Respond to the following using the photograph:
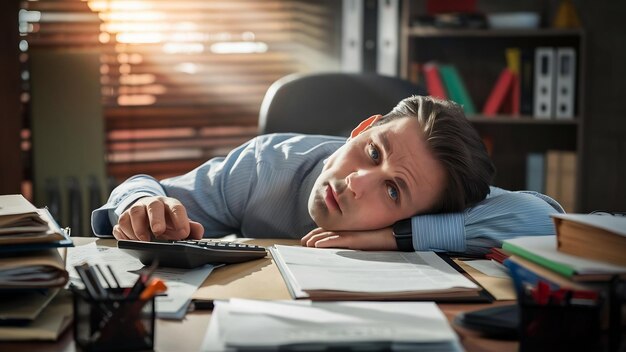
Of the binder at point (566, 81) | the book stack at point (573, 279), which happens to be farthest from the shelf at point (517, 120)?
the book stack at point (573, 279)

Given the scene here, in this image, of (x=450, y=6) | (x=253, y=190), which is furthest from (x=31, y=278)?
(x=450, y=6)

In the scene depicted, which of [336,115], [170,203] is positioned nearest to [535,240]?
[170,203]

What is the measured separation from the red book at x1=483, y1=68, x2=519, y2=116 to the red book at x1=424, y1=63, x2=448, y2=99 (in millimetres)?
214

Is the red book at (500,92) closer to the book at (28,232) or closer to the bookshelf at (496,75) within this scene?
the bookshelf at (496,75)

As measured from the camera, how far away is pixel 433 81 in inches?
155

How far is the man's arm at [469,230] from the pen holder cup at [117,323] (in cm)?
55

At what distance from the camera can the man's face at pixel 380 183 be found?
1.33 m

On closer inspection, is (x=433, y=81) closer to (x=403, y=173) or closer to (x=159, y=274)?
(x=403, y=173)

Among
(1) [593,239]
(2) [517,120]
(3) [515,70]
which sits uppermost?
(3) [515,70]

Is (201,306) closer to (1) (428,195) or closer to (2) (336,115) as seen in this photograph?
(1) (428,195)

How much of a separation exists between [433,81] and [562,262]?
3096 millimetres

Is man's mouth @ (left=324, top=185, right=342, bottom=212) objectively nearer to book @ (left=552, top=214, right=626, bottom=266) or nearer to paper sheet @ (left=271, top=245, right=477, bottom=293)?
paper sheet @ (left=271, top=245, right=477, bottom=293)

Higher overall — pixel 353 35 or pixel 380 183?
pixel 353 35

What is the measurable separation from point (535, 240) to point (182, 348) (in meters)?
0.47
